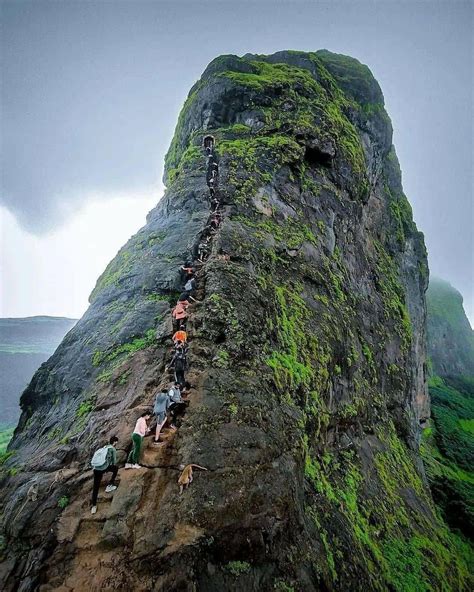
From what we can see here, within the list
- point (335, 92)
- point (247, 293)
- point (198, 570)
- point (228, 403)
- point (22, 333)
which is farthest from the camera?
point (22, 333)

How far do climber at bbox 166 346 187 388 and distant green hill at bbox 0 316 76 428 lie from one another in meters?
74.7

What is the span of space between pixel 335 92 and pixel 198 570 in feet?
95.2

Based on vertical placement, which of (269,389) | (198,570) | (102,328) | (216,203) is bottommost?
(198,570)

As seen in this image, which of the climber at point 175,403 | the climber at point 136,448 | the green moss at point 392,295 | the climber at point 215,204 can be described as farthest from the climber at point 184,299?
the green moss at point 392,295

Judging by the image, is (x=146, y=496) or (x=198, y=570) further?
(x=146, y=496)

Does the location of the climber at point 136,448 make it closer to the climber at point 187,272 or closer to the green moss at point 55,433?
the green moss at point 55,433

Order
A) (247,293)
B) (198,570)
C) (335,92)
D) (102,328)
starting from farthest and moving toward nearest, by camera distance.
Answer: (335,92)
(102,328)
(247,293)
(198,570)

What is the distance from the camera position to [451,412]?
4494 centimetres

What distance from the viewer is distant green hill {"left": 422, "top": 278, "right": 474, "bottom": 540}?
74.4 ft

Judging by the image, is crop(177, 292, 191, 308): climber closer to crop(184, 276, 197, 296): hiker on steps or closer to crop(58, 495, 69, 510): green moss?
crop(184, 276, 197, 296): hiker on steps

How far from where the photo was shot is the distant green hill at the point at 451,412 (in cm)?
2267

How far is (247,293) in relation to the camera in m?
11.7

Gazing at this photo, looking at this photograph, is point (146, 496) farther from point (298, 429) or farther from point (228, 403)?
point (298, 429)

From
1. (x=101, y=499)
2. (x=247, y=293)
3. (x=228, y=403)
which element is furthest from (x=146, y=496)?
(x=247, y=293)
